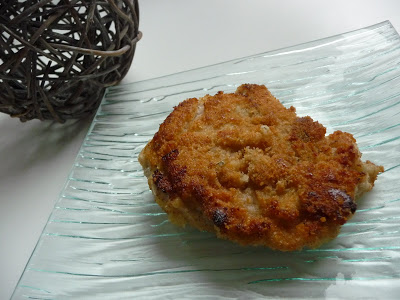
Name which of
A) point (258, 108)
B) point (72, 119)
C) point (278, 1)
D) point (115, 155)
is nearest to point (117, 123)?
point (115, 155)

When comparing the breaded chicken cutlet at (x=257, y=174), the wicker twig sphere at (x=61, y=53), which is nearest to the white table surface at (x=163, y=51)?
the wicker twig sphere at (x=61, y=53)

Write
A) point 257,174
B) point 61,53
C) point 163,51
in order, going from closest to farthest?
1. point 257,174
2. point 61,53
3. point 163,51

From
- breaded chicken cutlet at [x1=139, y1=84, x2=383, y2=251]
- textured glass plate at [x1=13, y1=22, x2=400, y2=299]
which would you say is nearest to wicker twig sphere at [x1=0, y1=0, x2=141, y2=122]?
textured glass plate at [x1=13, y1=22, x2=400, y2=299]

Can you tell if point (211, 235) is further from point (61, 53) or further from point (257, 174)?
point (61, 53)

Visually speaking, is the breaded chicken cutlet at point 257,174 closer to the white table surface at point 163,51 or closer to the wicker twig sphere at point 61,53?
the wicker twig sphere at point 61,53

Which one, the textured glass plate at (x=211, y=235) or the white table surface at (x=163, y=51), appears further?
the white table surface at (x=163, y=51)

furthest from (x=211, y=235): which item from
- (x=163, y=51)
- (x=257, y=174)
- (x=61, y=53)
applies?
(x=163, y=51)

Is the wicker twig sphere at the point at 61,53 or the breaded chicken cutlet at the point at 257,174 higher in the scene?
the wicker twig sphere at the point at 61,53

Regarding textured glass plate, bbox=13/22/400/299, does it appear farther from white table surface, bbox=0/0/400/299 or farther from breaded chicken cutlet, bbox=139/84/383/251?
white table surface, bbox=0/0/400/299
